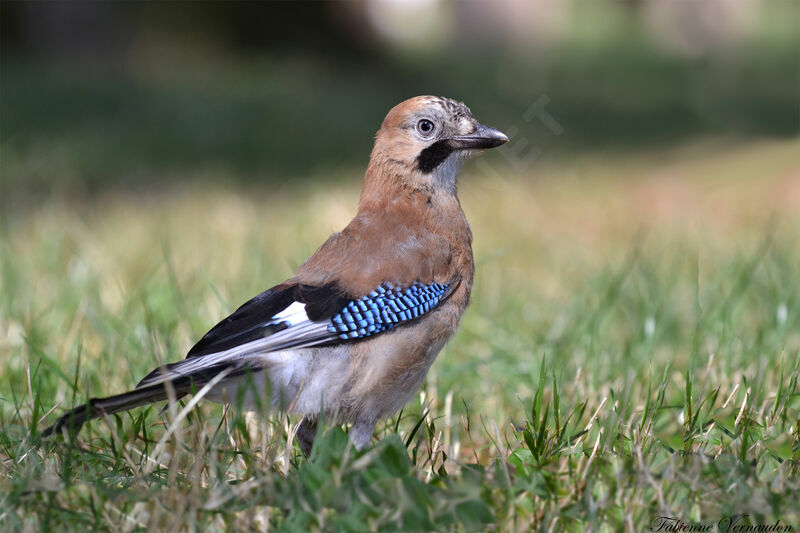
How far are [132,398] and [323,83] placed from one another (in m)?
11.0

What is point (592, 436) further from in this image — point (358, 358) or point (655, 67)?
point (655, 67)

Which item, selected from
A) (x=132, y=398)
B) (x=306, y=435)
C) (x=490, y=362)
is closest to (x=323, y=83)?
(x=490, y=362)

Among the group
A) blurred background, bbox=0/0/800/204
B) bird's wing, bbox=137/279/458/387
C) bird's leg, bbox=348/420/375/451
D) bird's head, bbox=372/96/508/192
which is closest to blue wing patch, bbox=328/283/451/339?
bird's wing, bbox=137/279/458/387

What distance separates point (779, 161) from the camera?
7.74 meters

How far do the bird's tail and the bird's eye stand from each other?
1116 mm

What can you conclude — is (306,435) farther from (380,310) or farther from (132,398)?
(132,398)

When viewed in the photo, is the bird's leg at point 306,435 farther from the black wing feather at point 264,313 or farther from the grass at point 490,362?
the black wing feather at point 264,313

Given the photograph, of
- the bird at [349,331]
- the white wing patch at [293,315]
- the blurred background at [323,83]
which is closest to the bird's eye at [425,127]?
the bird at [349,331]

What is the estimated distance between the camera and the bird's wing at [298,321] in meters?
2.84

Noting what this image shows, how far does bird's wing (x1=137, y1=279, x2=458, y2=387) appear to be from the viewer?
2.84 meters

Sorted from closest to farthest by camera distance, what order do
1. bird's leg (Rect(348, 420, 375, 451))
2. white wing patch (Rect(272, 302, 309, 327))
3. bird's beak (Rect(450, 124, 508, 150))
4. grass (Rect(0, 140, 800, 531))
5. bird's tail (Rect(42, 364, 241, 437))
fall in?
grass (Rect(0, 140, 800, 531)) → bird's tail (Rect(42, 364, 241, 437)) → white wing patch (Rect(272, 302, 309, 327)) → bird's leg (Rect(348, 420, 375, 451)) → bird's beak (Rect(450, 124, 508, 150))

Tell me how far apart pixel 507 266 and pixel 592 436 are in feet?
9.69

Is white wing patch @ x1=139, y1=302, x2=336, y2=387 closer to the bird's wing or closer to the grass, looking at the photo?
the bird's wing

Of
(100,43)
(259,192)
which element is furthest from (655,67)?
(259,192)
